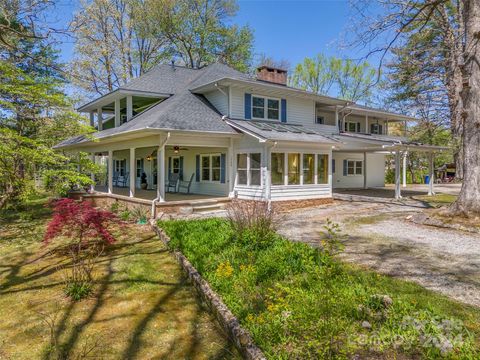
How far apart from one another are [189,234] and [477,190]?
324 inches

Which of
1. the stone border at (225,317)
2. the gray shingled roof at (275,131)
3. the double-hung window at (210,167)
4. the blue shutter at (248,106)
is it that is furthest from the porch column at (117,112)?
the stone border at (225,317)

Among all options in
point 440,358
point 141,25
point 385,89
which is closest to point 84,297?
point 440,358

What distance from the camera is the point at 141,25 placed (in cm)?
2714

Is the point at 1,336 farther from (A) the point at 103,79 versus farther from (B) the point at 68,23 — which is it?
(A) the point at 103,79

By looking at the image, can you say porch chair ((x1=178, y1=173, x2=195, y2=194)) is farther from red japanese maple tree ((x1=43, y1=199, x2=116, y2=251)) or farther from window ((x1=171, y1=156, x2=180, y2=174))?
red japanese maple tree ((x1=43, y1=199, x2=116, y2=251))

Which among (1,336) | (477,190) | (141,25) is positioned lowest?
(1,336)

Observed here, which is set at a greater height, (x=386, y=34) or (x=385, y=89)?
(x=385, y=89)

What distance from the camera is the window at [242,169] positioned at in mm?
13016

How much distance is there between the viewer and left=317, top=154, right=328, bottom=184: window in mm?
13825

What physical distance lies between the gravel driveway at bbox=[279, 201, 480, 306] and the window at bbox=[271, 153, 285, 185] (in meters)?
1.45

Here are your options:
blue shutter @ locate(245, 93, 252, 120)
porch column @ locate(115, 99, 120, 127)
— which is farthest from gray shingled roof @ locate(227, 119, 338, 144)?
porch column @ locate(115, 99, 120, 127)

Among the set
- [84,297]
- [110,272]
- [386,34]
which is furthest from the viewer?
[386,34]

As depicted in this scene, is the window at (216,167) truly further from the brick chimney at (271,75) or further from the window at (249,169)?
the brick chimney at (271,75)

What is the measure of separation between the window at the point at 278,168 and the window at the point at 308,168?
1.21 m
